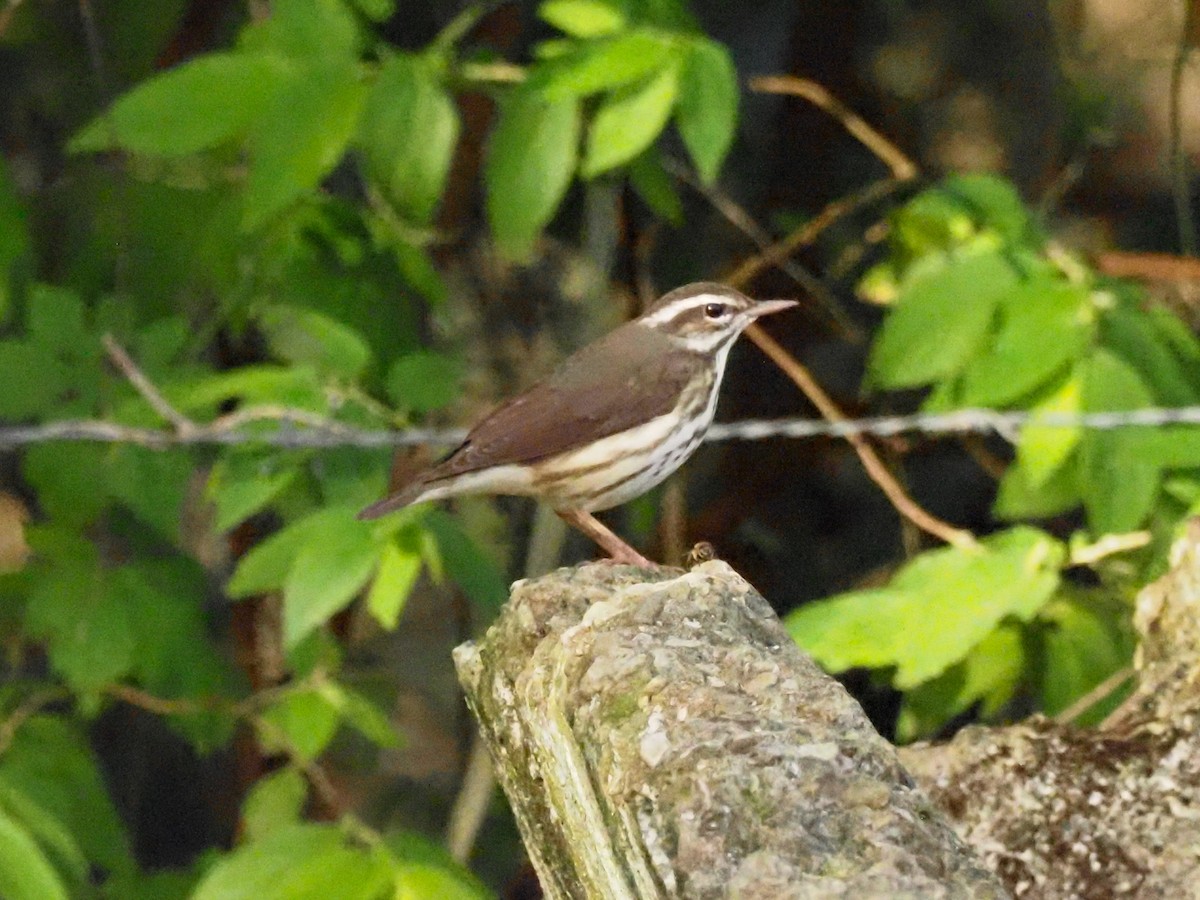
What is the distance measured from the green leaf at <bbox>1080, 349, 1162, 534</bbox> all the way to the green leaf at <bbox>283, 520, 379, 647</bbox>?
128 centimetres

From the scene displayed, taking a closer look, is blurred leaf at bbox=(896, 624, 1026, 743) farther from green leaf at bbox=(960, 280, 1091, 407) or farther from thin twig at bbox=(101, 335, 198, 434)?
thin twig at bbox=(101, 335, 198, 434)

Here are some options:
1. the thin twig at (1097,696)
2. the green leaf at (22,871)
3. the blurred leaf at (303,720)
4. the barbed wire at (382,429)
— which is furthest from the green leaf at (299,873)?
the thin twig at (1097,696)

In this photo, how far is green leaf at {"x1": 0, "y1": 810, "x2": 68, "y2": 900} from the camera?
237 centimetres

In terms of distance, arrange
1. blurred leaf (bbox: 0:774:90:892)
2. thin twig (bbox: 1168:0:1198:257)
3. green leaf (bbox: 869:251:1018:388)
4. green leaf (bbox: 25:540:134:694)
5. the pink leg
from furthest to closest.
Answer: thin twig (bbox: 1168:0:1198:257), green leaf (bbox: 25:540:134:694), green leaf (bbox: 869:251:1018:388), the pink leg, blurred leaf (bbox: 0:774:90:892)

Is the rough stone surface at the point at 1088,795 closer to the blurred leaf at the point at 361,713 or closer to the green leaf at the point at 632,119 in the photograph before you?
the green leaf at the point at 632,119

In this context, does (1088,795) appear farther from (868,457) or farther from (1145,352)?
(868,457)

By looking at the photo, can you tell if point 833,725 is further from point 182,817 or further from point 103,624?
point 182,817

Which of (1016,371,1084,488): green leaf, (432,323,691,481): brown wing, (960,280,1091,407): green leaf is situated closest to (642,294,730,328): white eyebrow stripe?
(432,323,691,481): brown wing

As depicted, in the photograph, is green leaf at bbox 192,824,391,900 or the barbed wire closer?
green leaf at bbox 192,824,391,900

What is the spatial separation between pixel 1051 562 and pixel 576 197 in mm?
1822

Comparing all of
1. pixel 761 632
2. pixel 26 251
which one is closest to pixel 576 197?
pixel 26 251

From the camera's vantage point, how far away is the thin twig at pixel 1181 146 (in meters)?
4.40

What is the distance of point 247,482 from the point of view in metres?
3.21

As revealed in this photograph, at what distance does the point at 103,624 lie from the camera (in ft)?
11.9
